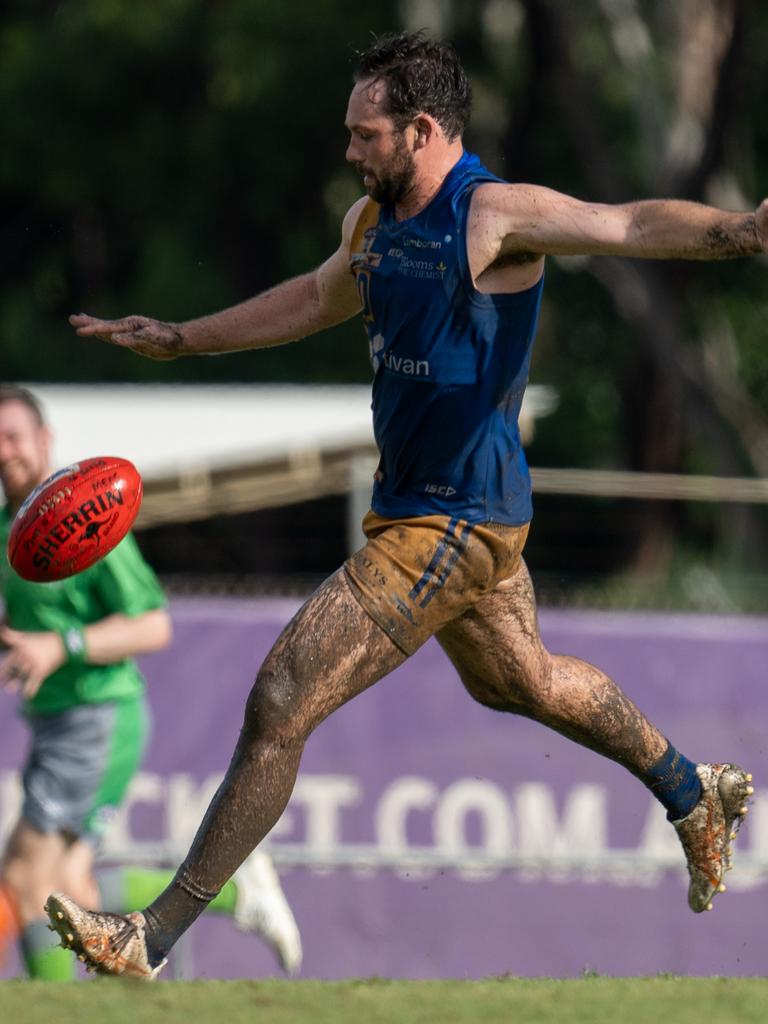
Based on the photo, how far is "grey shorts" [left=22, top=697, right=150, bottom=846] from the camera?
7.64 metres

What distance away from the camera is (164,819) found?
9.21 metres

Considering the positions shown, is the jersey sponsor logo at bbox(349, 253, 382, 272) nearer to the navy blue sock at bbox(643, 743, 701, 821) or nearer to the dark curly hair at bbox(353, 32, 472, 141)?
the dark curly hair at bbox(353, 32, 472, 141)

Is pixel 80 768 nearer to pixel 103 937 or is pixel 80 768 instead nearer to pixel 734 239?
pixel 103 937

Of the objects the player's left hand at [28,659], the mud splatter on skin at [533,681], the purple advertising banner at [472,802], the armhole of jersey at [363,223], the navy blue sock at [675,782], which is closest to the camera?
the armhole of jersey at [363,223]

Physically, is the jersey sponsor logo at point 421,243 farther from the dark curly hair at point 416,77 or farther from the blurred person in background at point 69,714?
the blurred person in background at point 69,714

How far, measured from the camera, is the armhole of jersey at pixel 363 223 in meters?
5.43

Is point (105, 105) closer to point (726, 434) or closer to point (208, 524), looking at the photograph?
point (208, 524)

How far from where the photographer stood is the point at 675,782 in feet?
19.7

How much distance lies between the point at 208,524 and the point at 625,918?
14.1m

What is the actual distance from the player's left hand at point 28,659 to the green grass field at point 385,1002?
Result: 1685mm

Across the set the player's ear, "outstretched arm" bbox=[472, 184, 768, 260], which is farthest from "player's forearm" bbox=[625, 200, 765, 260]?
the player's ear

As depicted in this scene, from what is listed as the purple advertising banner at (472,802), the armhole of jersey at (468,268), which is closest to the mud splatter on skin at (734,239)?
the armhole of jersey at (468,268)

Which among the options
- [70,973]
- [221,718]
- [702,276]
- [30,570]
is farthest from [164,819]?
[702,276]

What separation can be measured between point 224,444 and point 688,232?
9761 mm
